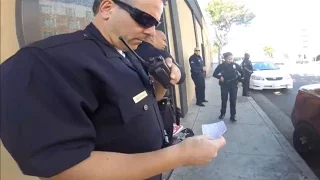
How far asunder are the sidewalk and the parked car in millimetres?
260

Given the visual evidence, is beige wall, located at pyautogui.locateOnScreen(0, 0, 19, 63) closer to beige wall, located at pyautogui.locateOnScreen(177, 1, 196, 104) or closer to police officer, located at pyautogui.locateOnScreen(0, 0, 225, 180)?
police officer, located at pyautogui.locateOnScreen(0, 0, 225, 180)

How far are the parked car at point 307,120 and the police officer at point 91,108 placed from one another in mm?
3658

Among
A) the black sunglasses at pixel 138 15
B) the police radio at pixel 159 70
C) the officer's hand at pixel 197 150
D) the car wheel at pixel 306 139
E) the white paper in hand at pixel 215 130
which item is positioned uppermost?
the black sunglasses at pixel 138 15

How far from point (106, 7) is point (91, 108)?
0.44 metres

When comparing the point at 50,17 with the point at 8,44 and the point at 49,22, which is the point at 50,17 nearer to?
the point at 49,22

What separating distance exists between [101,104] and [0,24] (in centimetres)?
78

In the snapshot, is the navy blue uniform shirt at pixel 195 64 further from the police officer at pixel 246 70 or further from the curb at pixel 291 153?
Answer: the police officer at pixel 246 70

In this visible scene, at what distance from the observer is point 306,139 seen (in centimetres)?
443

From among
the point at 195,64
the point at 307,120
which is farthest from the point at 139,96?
the point at 195,64

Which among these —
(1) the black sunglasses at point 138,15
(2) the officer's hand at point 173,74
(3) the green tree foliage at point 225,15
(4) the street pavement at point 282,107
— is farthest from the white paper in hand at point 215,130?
(3) the green tree foliage at point 225,15

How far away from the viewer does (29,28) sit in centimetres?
156

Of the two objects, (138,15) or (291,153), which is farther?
(291,153)

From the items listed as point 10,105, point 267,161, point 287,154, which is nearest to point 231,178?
point 267,161

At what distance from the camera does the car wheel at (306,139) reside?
13.7 ft
